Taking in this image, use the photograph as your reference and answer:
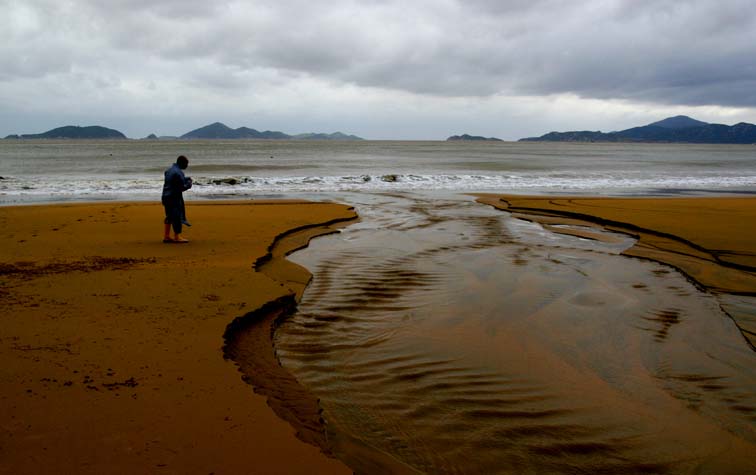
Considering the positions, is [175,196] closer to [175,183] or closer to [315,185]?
[175,183]

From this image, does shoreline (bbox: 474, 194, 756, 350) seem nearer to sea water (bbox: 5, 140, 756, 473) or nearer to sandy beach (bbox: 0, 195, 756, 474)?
sandy beach (bbox: 0, 195, 756, 474)

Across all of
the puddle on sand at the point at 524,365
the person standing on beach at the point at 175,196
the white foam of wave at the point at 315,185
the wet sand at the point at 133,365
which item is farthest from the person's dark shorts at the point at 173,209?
the white foam of wave at the point at 315,185

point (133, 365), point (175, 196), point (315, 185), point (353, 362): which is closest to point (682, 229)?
point (353, 362)

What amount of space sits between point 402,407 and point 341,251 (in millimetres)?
5587

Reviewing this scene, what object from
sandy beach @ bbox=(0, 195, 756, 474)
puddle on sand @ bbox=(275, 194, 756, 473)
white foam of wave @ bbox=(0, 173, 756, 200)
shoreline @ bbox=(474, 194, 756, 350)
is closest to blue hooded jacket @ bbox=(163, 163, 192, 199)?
sandy beach @ bbox=(0, 195, 756, 474)

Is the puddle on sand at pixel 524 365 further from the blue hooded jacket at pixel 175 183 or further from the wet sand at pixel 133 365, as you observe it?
the blue hooded jacket at pixel 175 183

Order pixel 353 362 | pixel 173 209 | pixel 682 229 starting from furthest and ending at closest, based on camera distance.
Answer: pixel 682 229
pixel 173 209
pixel 353 362

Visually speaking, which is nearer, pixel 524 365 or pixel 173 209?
pixel 524 365

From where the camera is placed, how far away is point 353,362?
4.53 metres

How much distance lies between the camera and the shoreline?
7.52 meters

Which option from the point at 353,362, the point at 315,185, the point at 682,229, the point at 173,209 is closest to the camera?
the point at 353,362

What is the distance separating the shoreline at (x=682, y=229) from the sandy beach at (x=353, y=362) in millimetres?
96

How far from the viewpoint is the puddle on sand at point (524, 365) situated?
10.7ft

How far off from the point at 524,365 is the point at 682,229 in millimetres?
8529
